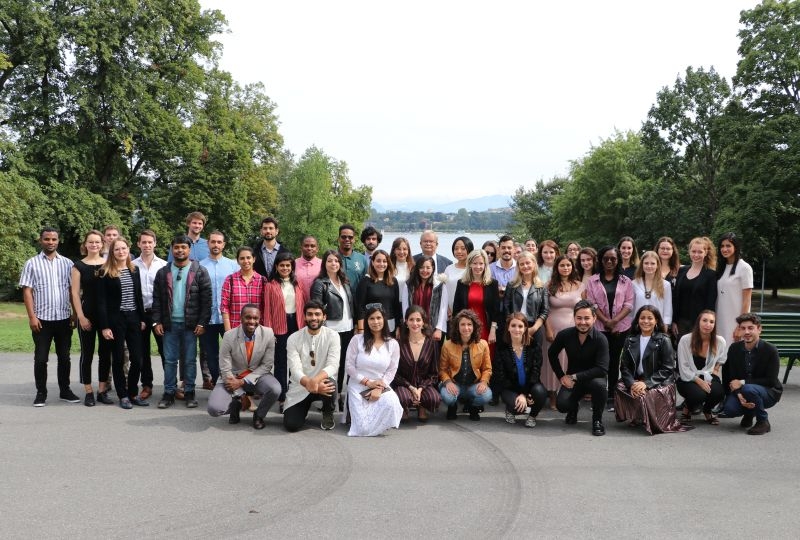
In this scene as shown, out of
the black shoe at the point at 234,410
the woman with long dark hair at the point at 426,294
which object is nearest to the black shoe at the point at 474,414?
the woman with long dark hair at the point at 426,294

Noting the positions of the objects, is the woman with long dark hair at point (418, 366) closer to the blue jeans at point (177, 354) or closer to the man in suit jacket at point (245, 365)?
the man in suit jacket at point (245, 365)

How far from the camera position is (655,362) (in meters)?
7.22

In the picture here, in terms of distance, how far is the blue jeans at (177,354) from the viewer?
7949 mm

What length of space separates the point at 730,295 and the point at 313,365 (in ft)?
16.4

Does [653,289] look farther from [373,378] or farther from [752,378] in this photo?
[373,378]

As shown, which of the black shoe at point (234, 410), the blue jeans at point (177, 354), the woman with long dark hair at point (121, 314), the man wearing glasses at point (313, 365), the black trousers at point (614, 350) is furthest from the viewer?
the black trousers at point (614, 350)

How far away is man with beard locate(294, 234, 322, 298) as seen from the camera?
826cm

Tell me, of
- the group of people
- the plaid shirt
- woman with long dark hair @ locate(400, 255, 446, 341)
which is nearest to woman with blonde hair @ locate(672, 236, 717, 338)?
the group of people

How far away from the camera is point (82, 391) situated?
864cm

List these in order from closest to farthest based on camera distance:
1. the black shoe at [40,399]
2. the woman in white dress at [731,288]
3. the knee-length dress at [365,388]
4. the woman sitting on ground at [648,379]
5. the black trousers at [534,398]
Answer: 1. the knee-length dress at [365,388]
2. the woman sitting on ground at [648,379]
3. the black trousers at [534,398]
4. the black shoe at [40,399]
5. the woman in white dress at [731,288]

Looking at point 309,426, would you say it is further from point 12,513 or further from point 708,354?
point 708,354

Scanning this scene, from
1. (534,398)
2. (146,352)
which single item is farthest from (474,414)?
(146,352)

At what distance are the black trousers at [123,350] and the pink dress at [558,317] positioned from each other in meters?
4.84

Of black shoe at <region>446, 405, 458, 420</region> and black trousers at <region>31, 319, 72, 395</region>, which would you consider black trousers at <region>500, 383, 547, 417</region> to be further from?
black trousers at <region>31, 319, 72, 395</region>
